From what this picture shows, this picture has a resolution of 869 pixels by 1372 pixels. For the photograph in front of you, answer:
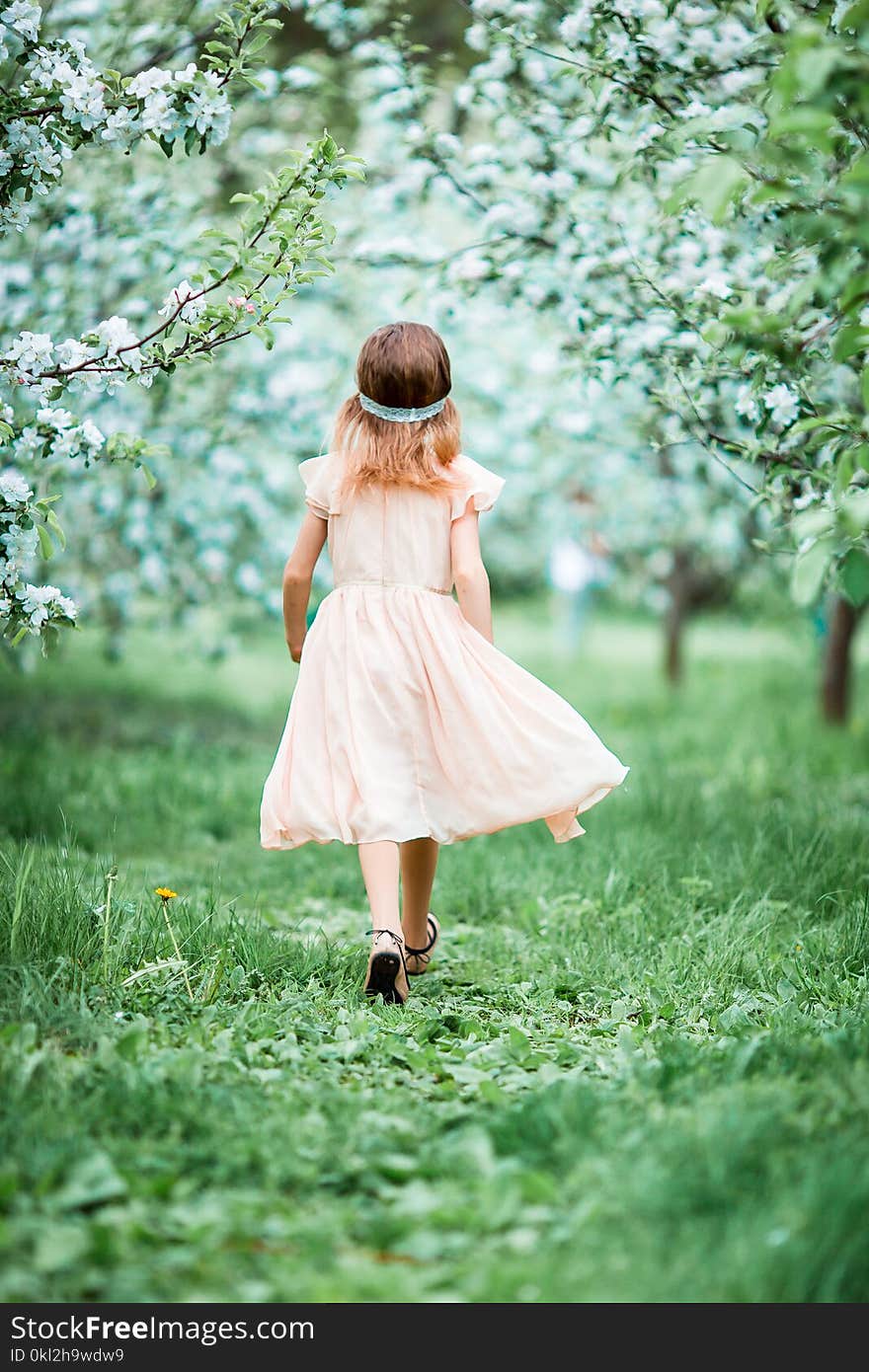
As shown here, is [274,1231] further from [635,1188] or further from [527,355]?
[527,355]

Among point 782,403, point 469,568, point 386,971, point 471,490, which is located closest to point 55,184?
point 471,490

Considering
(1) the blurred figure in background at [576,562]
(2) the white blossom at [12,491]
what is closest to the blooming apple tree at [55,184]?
(2) the white blossom at [12,491]

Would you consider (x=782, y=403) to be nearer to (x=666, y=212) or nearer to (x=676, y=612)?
(x=666, y=212)

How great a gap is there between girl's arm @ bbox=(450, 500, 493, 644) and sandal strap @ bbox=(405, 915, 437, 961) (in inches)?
32.5

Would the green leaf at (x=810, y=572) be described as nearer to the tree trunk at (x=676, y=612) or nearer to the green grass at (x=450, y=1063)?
the green grass at (x=450, y=1063)

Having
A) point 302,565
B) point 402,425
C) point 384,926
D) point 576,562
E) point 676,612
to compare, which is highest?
point 402,425

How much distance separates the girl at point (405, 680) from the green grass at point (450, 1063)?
414mm

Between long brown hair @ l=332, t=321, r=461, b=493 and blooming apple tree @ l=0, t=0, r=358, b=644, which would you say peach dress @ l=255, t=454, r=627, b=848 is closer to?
long brown hair @ l=332, t=321, r=461, b=493

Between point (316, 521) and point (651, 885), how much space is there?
5.22 feet

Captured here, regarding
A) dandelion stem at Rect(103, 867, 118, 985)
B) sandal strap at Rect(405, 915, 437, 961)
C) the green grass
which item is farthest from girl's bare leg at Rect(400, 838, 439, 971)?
dandelion stem at Rect(103, 867, 118, 985)

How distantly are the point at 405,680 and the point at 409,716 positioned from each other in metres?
0.09

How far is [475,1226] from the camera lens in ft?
6.48

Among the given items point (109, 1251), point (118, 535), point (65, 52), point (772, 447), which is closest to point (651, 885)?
point (772, 447)

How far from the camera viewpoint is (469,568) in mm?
3295
